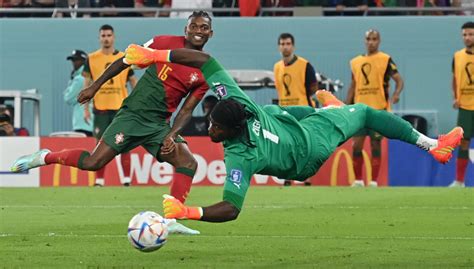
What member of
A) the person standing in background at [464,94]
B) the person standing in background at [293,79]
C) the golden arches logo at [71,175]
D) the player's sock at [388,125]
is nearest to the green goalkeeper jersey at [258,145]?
the player's sock at [388,125]

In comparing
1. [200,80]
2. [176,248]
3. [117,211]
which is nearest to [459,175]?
[117,211]

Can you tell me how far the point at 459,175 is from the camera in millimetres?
20906

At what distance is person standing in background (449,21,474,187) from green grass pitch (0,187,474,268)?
1705 millimetres

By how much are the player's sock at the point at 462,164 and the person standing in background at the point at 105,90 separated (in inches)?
219

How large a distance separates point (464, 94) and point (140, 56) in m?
11.5

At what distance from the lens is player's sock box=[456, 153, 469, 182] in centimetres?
2086

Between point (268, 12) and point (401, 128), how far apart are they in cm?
1556

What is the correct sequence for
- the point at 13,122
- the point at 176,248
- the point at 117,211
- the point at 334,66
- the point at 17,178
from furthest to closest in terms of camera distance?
the point at 334,66 < the point at 13,122 < the point at 17,178 < the point at 117,211 < the point at 176,248

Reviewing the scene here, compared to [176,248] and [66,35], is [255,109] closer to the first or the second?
[176,248]

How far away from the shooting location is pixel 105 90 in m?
21.5

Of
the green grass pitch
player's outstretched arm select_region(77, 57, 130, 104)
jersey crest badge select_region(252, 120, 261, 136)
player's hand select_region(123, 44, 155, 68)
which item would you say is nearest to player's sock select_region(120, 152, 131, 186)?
the green grass pitch

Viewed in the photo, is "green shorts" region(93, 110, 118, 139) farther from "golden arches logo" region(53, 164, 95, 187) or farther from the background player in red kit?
the background player in red kit

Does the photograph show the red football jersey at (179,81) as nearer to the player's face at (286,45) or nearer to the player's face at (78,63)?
the player's face at (286,45)

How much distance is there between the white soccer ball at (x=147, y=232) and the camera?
983 centimetres
